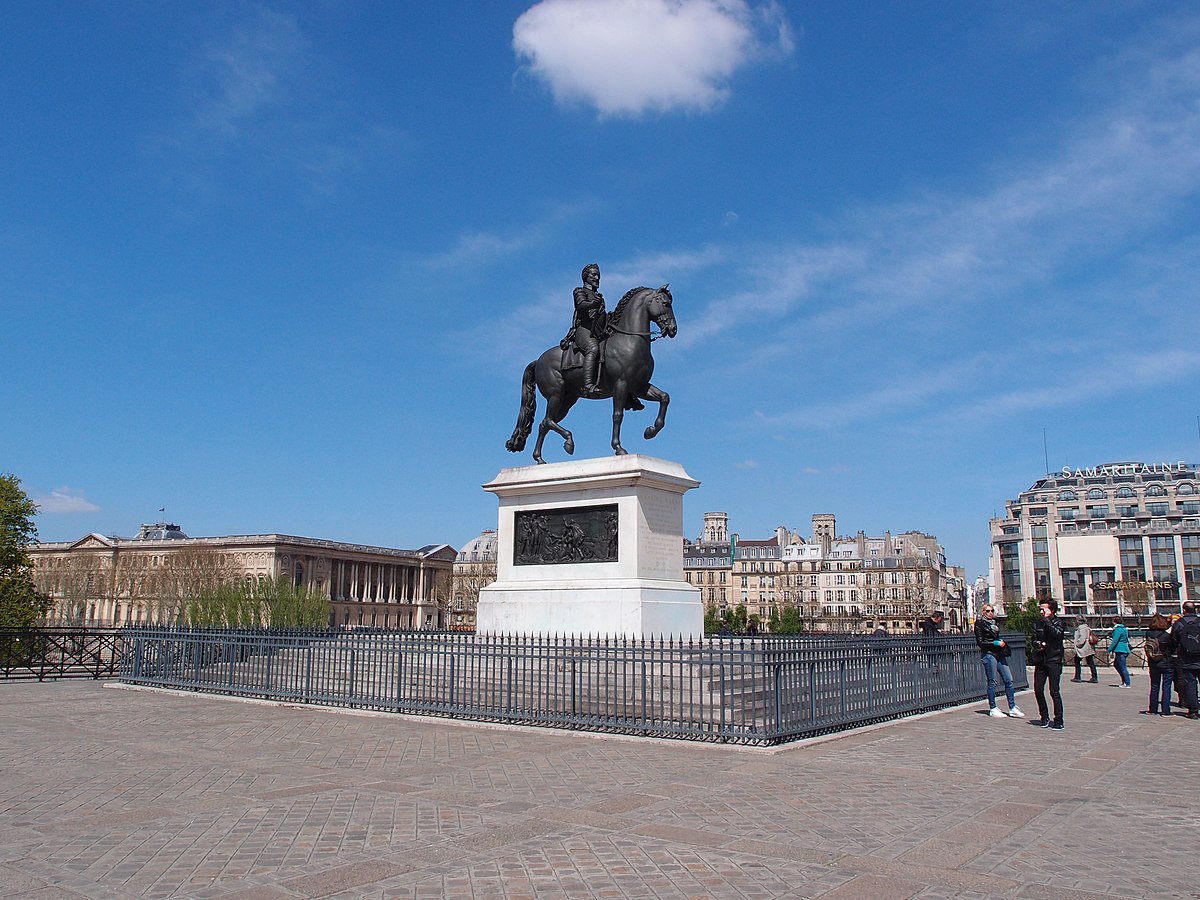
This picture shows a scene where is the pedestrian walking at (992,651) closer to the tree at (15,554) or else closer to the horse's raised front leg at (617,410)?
the horse's raised front leg at (617,410)

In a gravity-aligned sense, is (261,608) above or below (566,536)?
below

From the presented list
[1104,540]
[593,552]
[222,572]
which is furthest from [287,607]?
[1104,540]

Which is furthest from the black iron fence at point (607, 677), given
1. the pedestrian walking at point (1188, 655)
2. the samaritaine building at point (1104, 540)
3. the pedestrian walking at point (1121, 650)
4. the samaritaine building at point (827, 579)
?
the samaritaine building at point (827, 579)

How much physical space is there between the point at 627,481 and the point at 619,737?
215 inches

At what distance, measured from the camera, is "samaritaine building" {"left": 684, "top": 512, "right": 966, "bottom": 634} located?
133750mm

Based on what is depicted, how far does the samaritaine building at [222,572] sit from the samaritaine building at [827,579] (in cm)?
4106

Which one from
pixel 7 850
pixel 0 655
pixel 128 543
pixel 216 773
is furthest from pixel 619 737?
pixel 128 543

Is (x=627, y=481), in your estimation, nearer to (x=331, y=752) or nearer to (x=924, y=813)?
(x=331, y=752)

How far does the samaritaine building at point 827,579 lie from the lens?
134m

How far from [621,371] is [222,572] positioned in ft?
274

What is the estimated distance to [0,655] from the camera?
2509 centimetres

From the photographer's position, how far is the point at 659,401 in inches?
750

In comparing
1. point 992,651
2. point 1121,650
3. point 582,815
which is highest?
point 992,651

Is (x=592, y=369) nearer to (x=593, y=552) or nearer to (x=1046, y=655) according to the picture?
(x=593, y=552)
